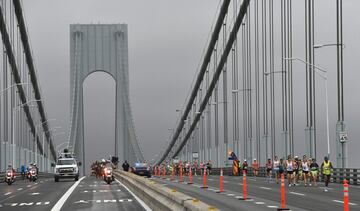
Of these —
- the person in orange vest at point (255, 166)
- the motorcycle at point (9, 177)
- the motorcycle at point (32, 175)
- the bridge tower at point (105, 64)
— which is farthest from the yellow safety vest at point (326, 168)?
the bridge tower at point (105, 64)

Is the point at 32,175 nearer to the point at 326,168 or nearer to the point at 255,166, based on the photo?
the point at 255,166

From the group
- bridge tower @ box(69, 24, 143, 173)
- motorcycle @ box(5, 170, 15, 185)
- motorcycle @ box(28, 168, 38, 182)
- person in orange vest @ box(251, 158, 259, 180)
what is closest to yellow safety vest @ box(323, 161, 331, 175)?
person in orange vest @ box(251, 158, 259, 180)

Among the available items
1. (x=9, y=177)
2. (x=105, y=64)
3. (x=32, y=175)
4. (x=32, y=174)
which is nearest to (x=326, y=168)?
(x=9, y=177)

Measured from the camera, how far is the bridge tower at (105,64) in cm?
16688

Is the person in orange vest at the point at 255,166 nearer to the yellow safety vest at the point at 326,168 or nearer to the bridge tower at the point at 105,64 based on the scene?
the yellow safety vest at the point at 326,168

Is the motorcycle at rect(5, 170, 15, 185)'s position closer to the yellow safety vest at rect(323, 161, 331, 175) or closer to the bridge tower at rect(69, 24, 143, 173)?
the yellow safety vest at rect(323, 161, 331, 175)

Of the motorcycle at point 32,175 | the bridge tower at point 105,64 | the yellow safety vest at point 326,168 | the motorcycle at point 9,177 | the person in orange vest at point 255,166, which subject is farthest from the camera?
the bridge tower at point 105,64

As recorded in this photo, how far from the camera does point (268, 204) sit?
968 inches

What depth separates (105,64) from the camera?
17400 centimetres

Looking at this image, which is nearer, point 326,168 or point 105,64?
point 326,168

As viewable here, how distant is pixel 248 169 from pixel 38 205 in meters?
41.9

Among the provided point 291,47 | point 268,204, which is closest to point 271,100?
point 291,47

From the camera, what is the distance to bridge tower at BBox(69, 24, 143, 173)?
16688 centimetres

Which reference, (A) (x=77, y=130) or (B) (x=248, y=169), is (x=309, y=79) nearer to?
(B) (x=248, y=169)
